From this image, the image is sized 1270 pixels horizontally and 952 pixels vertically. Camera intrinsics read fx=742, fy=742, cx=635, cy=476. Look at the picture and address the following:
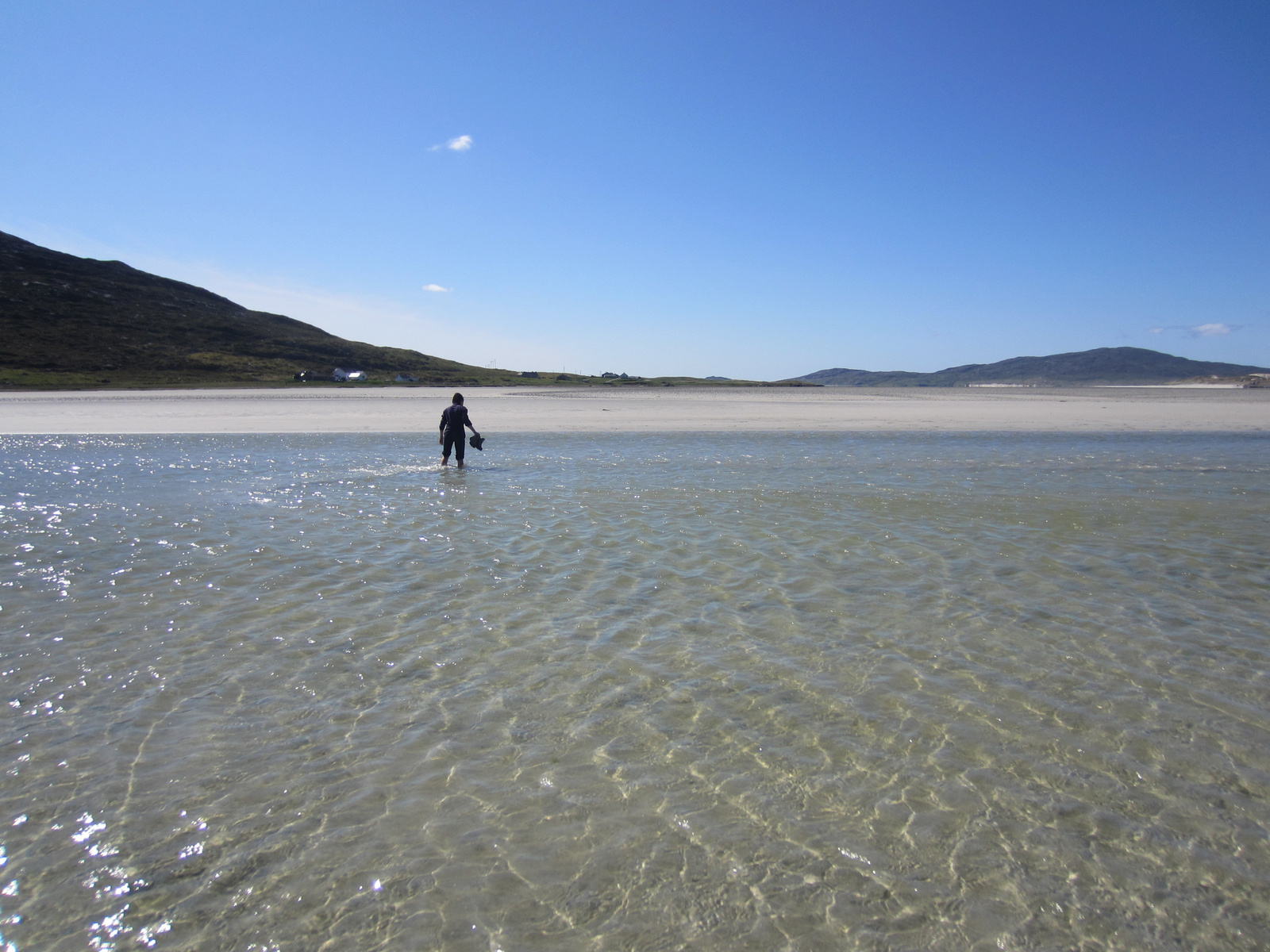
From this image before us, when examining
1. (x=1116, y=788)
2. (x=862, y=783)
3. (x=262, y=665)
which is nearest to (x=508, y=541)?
(x=262, y=665)

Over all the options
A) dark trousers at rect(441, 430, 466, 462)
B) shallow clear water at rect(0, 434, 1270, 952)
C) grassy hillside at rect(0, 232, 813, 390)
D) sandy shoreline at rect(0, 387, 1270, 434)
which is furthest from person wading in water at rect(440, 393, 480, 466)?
grassy hillside at rect(0, 232, 813, 390)

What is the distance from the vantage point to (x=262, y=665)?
6.25 m

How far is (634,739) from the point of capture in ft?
16.7

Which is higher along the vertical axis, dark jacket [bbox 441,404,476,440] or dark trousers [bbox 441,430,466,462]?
dark jacket [bbox 441,404,476,440]

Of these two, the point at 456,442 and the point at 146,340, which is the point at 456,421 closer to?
the point at 456,442

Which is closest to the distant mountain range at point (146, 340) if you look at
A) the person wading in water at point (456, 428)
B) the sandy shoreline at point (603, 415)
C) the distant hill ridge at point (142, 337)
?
the distant hill ridge at point (142, 337)

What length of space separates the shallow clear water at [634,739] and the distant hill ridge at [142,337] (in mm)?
→ 68071

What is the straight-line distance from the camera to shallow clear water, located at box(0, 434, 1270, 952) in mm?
3498

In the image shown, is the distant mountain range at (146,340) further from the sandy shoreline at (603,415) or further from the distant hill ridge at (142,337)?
the sandy shoreline at (603,415)

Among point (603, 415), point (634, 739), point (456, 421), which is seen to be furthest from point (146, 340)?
point (634, 739)

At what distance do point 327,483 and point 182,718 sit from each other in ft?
37.6

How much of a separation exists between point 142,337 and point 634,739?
379 ft

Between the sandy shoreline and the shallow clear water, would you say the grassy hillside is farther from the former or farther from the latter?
the shallow clear water

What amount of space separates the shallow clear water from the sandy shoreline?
64.5ft
